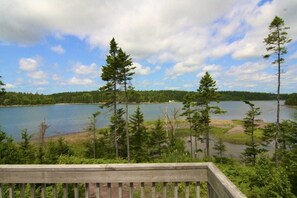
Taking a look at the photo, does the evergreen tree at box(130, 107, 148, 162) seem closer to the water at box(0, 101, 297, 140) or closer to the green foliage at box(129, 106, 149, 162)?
the green foliage at box(129, 106, 149, 162)

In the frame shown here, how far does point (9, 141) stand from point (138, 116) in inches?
687

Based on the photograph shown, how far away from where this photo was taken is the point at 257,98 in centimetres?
16112

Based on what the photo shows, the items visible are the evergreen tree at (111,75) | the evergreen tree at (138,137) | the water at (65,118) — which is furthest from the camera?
the water at (65,118)

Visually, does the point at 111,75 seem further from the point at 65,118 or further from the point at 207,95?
the point at 65,118

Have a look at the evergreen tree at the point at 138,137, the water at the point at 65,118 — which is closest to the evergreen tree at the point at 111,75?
the water at the point at 65,118

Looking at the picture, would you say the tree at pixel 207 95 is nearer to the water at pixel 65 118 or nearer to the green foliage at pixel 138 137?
the water at pixel 65 118

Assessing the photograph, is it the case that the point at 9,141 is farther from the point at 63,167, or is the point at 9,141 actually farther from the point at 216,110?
the point at 216,110

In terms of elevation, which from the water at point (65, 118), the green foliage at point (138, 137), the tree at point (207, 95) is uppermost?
the tree at point (207, 95)

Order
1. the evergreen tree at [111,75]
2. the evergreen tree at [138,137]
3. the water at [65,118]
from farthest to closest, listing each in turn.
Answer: the water at [65,118], the evergreen tree at [138,137], the evergreen tree at [111,75]

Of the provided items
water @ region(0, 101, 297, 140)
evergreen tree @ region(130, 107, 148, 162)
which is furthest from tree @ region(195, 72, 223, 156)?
evergreen tree @ region(130, 107, 148, 162)

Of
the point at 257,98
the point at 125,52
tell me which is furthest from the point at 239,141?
the point at 257,98

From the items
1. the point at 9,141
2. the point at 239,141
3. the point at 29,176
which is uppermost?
the point at 29,176

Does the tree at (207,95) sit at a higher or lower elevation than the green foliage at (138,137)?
higher

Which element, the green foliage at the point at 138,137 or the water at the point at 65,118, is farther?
the water at the point at 65,118
